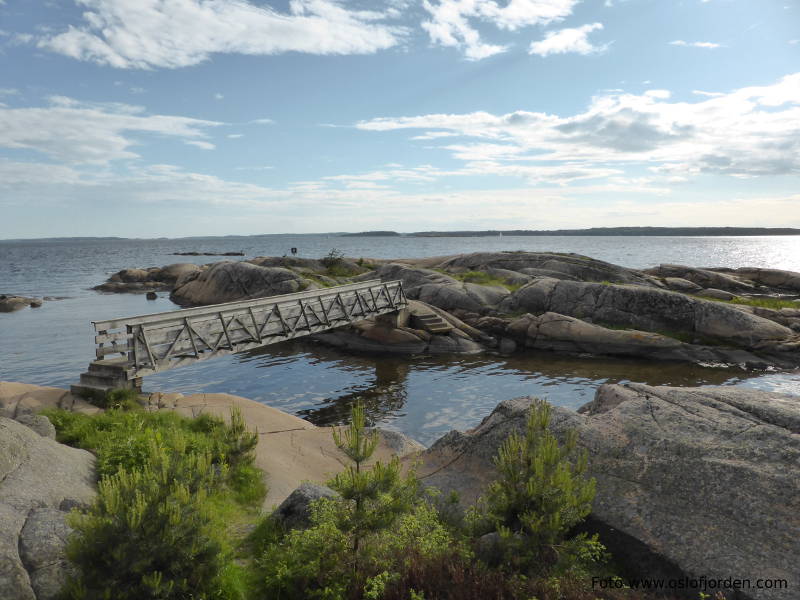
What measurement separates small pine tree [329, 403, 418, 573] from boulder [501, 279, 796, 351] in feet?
83.4

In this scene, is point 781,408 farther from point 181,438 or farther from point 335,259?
point 335,259

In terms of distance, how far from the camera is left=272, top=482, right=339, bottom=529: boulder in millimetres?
7094

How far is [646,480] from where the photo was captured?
7.08 meters

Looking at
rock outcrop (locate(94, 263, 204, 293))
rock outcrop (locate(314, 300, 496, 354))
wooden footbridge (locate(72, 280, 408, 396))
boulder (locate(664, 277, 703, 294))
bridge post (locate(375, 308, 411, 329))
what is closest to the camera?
wooden footbridge (locate(72, 280, 408, 396))

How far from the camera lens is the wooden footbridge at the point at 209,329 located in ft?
45.6

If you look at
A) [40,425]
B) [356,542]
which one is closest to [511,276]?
[40,425]

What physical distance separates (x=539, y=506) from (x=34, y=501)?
618 centimetres

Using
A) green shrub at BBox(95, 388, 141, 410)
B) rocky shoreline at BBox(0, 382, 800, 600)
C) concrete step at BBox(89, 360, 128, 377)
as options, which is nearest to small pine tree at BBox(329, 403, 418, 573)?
rocky shoreline at BBox(0, 382, 800, 600)

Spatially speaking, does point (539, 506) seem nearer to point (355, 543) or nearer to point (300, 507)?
point (355, 543)

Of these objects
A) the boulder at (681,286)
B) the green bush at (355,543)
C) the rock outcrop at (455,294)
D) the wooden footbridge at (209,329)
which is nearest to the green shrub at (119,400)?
the wooden footbridge at (209,329)

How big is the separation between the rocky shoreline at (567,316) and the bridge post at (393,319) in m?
0.19

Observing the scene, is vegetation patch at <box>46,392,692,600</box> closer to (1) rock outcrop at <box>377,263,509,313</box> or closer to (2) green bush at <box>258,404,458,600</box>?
(2) green bush at <box>258,404,458,600</box>

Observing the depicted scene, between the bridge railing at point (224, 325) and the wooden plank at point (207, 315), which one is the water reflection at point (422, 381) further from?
the wooden plank at point (207, 315)

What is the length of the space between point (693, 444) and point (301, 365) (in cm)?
2000
